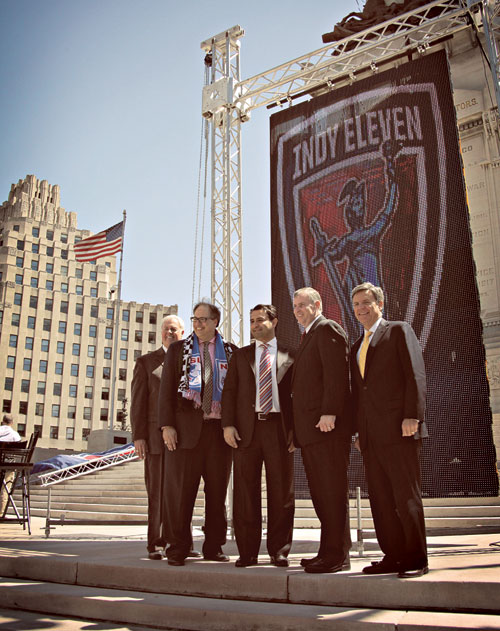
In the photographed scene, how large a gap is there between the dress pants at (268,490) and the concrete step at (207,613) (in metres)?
0.65

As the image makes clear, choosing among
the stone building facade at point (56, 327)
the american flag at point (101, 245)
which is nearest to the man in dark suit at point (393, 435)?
the american flag at point (101, 245)

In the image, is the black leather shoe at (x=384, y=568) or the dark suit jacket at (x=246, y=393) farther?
the dark suit jacket at (x=246, y=393)

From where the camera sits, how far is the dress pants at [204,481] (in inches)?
165

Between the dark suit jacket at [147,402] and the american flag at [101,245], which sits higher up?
the american flag at [101,245]

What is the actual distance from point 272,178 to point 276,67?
76.6 inches

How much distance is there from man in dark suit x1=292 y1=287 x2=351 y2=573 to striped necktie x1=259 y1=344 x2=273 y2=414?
0.22 metres

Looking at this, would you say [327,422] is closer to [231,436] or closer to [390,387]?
[390,387]

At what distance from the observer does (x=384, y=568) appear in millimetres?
3336

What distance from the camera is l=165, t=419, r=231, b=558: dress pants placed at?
419cm

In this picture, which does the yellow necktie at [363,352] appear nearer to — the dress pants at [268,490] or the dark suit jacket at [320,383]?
the dark suit jacket at [320,383]

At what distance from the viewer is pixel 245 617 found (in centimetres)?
280

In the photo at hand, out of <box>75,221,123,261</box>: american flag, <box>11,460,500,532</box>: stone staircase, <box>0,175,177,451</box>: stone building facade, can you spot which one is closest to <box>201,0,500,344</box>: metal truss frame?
<box>11,460,500,532</box>: stone staircase

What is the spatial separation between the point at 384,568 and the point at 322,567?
1.18ft

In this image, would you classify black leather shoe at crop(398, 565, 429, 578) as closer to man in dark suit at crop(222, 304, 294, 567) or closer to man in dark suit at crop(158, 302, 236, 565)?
man in dark suit at crop(222, 304, 294, 567)
